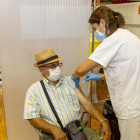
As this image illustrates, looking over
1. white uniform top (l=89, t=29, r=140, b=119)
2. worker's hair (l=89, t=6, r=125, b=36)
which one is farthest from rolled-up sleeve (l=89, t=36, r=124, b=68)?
worker's hair (l=89, t=6, r=125, b=36)

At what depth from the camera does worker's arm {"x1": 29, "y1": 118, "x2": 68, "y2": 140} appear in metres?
1.47

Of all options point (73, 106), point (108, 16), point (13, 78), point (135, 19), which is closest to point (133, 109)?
point (73, 106)

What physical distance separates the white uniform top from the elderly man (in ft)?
0.92

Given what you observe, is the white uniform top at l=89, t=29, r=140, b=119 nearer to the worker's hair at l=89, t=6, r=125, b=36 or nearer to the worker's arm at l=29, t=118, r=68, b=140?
the worker's hair at l=89, t=6, r=125, b=36

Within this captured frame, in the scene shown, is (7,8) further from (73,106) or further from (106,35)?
(73,106)

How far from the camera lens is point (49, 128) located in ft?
4.96

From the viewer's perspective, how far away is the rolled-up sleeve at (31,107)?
5.10ft

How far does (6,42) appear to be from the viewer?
1.78 meters

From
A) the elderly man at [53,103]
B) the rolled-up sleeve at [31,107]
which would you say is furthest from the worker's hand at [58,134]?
the rolled-up sleeve at [31,107]

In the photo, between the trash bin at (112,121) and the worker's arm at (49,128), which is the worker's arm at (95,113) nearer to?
the trash bin at (112,121)

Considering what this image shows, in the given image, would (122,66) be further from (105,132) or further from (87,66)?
(105,132)

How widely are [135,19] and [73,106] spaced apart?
1.71m

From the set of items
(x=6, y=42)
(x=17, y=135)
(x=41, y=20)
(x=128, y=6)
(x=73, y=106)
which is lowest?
(x=17, y=135)

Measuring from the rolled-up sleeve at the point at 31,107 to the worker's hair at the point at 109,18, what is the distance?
0.84 metres
